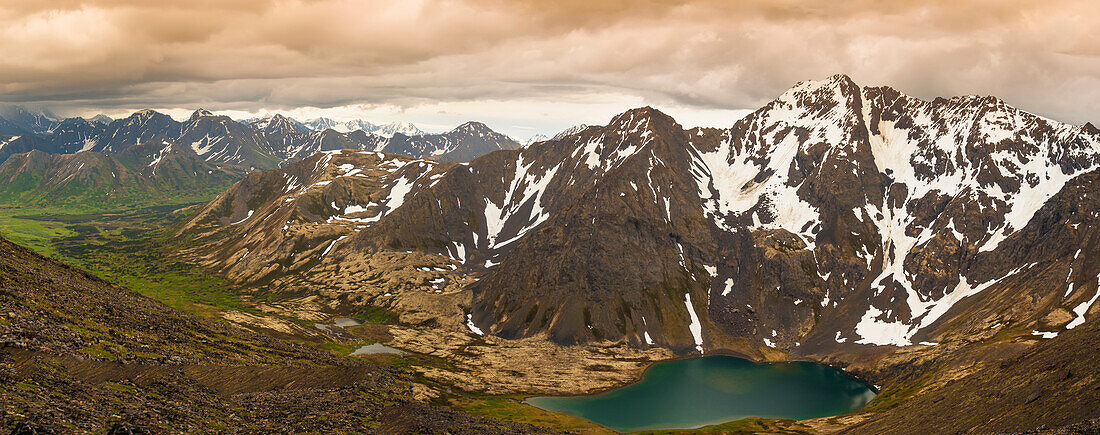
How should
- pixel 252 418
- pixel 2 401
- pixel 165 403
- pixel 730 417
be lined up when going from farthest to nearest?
pixel 730 417
pixel 252 418
pixel 165 403
pixel 2 401

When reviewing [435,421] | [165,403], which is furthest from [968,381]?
[165,403]

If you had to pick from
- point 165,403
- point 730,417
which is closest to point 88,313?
point 165,403

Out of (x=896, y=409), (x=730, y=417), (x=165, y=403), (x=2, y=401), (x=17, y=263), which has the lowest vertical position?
(x=730, y=417)

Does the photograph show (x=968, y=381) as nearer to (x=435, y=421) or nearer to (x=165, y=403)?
(x=435, y=421)

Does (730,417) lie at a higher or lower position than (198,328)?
lower

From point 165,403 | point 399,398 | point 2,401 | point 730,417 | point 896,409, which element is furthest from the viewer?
point 730,417

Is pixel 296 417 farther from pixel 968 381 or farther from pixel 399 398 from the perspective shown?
pixel 968 381

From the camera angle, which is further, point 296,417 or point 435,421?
point 435,421

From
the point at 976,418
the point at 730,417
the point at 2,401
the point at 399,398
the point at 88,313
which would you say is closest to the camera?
the point at 2,401

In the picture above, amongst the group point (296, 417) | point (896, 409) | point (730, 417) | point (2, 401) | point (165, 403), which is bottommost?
point (730, 417)
